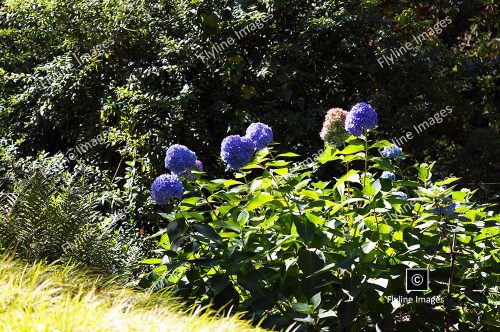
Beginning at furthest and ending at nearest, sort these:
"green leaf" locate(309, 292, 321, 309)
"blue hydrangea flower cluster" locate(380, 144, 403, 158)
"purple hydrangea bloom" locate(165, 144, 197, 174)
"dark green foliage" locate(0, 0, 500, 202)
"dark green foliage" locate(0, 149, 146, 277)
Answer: "dark green foliage" locate(0, 0, 500, 202), "dark green foliage" locate(0, 149, 146, 277), "blue hydrangea flower cluster" locate(380, 144, 403, 158), "purple hydrangea bloom" locate(165, 144, 197, 174), "green leaf" locate(309, 292, 321, 309)

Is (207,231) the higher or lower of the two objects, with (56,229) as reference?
lower

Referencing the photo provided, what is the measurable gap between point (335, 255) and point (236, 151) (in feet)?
2.29

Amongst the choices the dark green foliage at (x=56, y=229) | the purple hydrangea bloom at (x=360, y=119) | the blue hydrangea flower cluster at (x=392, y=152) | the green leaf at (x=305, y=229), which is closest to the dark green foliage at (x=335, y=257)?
the green leaf at (x=305, y=229)

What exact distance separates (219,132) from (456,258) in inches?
116

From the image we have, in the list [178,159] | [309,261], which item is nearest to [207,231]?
[178,159]

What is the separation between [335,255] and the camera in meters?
3.93

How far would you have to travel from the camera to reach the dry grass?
305 centimetres

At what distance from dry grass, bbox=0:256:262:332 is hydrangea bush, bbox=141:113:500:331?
13.0 inches

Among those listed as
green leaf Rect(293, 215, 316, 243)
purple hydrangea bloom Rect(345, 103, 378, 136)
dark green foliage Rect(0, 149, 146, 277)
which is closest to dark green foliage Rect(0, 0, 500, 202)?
dark green foliage Rect(0, 149, 146, 277)

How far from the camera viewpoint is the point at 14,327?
9.92ft

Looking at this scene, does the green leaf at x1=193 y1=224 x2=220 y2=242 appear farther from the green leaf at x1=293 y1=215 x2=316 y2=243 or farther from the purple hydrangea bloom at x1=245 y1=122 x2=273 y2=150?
the purple hydrangea bloom at x1=245 y1=122 x2=273 y2=150

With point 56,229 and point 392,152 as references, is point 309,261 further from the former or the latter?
point 56,229

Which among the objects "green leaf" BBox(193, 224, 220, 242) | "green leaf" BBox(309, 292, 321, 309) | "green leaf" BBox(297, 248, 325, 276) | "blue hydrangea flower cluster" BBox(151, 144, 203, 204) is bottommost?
"green leaf" BBox(309, 292, 321, 309)

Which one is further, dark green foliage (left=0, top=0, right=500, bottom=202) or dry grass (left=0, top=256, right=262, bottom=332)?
dark green foliage (left=0, top=0, right=500, bottom=202)
